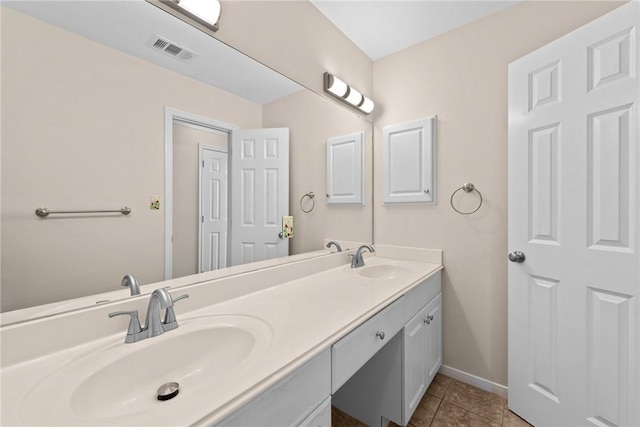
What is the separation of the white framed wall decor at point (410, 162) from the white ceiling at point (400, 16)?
0.61 metres

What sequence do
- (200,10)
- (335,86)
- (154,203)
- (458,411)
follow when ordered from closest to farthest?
(154,203) → (200,10) → (458,411) → (335,86)

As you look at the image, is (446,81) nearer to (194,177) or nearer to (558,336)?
(558,336)

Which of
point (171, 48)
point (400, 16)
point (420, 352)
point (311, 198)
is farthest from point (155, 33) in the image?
point (420, 352)

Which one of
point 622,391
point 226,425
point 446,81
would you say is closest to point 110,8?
point 226,425

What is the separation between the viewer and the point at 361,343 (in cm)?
97

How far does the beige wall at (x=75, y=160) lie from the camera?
2.18 feet

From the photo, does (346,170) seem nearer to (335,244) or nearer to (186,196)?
(335,244)

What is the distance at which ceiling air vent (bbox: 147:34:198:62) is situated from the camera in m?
0.93

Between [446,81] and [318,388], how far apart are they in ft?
6.59

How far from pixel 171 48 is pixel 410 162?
1.60 metres

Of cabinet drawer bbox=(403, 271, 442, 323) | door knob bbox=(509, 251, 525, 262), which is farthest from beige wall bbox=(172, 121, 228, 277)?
door knob bbox=(509, 251, 525, 262)

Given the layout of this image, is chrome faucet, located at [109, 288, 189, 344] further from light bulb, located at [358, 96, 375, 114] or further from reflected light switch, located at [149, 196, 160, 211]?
light bulb, located at [358, 96, 375, 114]

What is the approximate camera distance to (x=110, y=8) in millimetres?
835

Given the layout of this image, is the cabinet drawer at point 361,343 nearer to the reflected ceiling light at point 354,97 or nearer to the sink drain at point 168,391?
the sink drain at point 168,391
